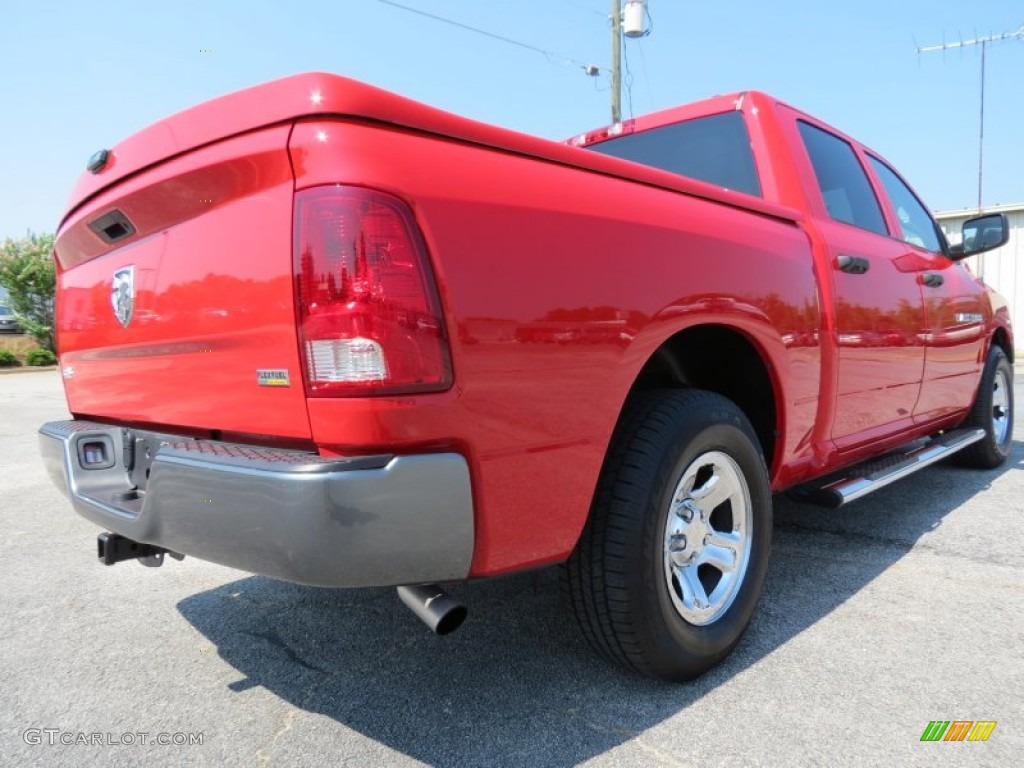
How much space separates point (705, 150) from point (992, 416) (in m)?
3.10

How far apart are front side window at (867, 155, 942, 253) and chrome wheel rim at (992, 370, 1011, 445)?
139 cm

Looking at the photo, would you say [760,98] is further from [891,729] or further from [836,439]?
[891,729]

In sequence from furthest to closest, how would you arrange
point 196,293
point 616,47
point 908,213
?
1. point 616,47
2. point 908,213
3. point 196,293

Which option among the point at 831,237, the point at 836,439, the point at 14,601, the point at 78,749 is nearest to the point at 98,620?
the point at 14,601

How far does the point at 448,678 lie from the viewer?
220 centimetres

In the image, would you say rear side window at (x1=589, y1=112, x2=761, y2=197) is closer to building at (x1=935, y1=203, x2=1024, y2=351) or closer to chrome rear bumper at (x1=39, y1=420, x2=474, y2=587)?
chrome rear bumper at (x1=39, y1=420, x2=474, y2=587)

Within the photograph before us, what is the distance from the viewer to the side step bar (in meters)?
2.77

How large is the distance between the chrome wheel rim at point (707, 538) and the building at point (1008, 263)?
63.0ft

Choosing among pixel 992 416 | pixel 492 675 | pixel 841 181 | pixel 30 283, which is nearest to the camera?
pixel 492 675

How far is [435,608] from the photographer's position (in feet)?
Result: 5.19

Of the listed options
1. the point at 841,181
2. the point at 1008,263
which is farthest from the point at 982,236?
the point at 1008,263

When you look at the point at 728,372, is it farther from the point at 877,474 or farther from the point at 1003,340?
the point at 1003,340

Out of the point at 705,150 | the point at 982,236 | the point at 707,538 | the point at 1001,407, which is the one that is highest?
the point at 705,150

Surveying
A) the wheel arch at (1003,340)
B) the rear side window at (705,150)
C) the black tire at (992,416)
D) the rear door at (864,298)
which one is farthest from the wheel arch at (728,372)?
the wheel arch at (1003,340)
